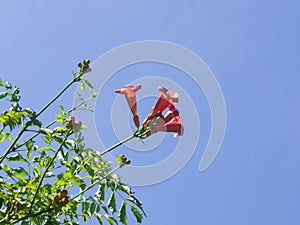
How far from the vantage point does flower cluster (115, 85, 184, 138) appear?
314cm

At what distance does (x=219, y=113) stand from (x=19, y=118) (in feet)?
4.32

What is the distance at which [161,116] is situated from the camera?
3186mm

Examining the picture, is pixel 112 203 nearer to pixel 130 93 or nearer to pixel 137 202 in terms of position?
pixel 137 202

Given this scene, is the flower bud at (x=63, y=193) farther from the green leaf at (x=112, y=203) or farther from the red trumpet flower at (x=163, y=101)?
the red trumpet flower at (x=163, y=101)

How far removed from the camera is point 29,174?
3.23 metres

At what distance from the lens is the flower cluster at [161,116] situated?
3145mm

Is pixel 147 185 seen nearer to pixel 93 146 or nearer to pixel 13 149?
pixel 93 146

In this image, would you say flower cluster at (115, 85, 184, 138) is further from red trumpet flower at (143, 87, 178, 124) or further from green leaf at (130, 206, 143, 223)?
green leaf at (130, 206, 143, 223)

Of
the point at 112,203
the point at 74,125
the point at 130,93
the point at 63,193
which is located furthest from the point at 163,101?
the point at 63,193

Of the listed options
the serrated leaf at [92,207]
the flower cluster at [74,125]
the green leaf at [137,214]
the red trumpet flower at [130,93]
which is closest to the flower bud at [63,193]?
the serrated leaf at [92,207]

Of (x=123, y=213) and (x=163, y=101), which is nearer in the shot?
(x=163, y=101)

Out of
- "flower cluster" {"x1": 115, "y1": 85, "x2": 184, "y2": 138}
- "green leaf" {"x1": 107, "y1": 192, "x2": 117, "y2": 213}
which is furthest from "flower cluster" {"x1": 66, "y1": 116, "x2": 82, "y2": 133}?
"green leaf" {"x1": 107, "y1": 192, "x2": 117, "y2": 213}

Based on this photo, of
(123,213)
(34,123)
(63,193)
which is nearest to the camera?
(63,193)

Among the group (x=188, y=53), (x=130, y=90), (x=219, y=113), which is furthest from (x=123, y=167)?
(x=188, y=53)
